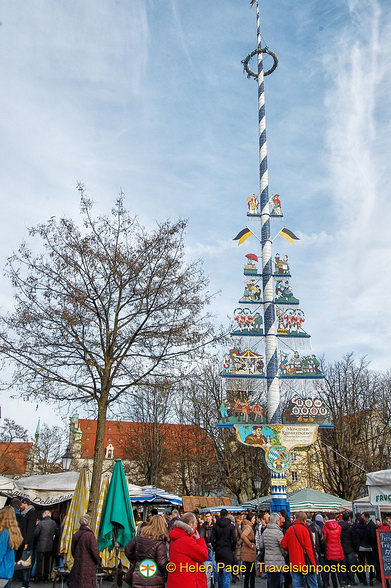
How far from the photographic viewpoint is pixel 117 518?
8805 millimetres

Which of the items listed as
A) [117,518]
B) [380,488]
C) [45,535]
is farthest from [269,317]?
[117,518]

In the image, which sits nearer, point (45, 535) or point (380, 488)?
point (380, 488)

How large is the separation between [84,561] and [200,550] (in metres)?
2.69

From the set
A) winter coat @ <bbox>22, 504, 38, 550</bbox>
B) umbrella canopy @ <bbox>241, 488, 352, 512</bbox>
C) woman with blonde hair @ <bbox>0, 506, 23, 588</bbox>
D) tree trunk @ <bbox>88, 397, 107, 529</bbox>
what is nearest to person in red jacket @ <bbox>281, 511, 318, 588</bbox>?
woman with blonde hair @ <bbox>0, 506, 23, 588</bbox>

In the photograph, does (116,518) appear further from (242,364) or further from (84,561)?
(242,364)

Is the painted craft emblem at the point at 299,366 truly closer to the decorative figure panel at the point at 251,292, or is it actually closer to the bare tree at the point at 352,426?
the decorative figure panel at the point at 251,292

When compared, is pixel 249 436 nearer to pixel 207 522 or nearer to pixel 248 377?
pixel 248 377

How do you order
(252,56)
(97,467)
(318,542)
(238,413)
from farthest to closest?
(252,56), (238,413), (97,467), (318,542)

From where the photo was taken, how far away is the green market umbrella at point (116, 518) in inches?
346

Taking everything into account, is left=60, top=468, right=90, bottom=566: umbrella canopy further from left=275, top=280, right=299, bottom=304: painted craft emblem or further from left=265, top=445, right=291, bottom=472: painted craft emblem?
left=275, top=280, right=299, bottom=304: painted craft emblem

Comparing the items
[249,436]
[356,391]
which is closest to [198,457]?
[356,391]

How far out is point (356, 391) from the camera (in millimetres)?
32031

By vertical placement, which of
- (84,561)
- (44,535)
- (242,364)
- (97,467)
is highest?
(242,364)

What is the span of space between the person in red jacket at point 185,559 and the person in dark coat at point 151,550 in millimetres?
122
